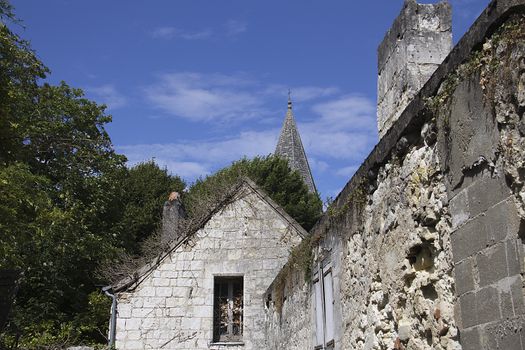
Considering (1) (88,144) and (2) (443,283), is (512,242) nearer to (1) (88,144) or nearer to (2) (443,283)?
(2) (443,283)

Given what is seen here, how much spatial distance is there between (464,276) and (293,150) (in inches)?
1141

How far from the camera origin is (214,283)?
14.2 m

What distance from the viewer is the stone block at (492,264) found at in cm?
328

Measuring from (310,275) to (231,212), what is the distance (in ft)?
20.9

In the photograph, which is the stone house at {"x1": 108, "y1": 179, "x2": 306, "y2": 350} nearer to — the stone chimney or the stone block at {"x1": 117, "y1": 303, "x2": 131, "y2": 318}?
the stone block at {"x1": 117, "y1": 303, "x2": 131, "y2": 318}

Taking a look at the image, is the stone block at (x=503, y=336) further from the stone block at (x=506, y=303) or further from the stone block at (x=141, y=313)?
the stone block at (x=141, y=313)

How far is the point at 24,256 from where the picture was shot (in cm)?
1783

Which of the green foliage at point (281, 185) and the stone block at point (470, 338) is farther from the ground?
the green foliage at point (281, 185)

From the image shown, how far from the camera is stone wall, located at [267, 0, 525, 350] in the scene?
3230 mm

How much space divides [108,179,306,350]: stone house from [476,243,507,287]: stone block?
1026 cm

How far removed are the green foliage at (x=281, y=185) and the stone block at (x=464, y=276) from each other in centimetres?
2122

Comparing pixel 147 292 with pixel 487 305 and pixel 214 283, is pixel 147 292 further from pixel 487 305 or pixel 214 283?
pixel 487 305

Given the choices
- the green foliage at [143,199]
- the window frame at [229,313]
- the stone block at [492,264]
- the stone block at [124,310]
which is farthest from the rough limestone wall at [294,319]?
the green foliage at [143,199]

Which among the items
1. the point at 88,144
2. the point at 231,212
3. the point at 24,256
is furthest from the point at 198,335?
the point at 88,144
